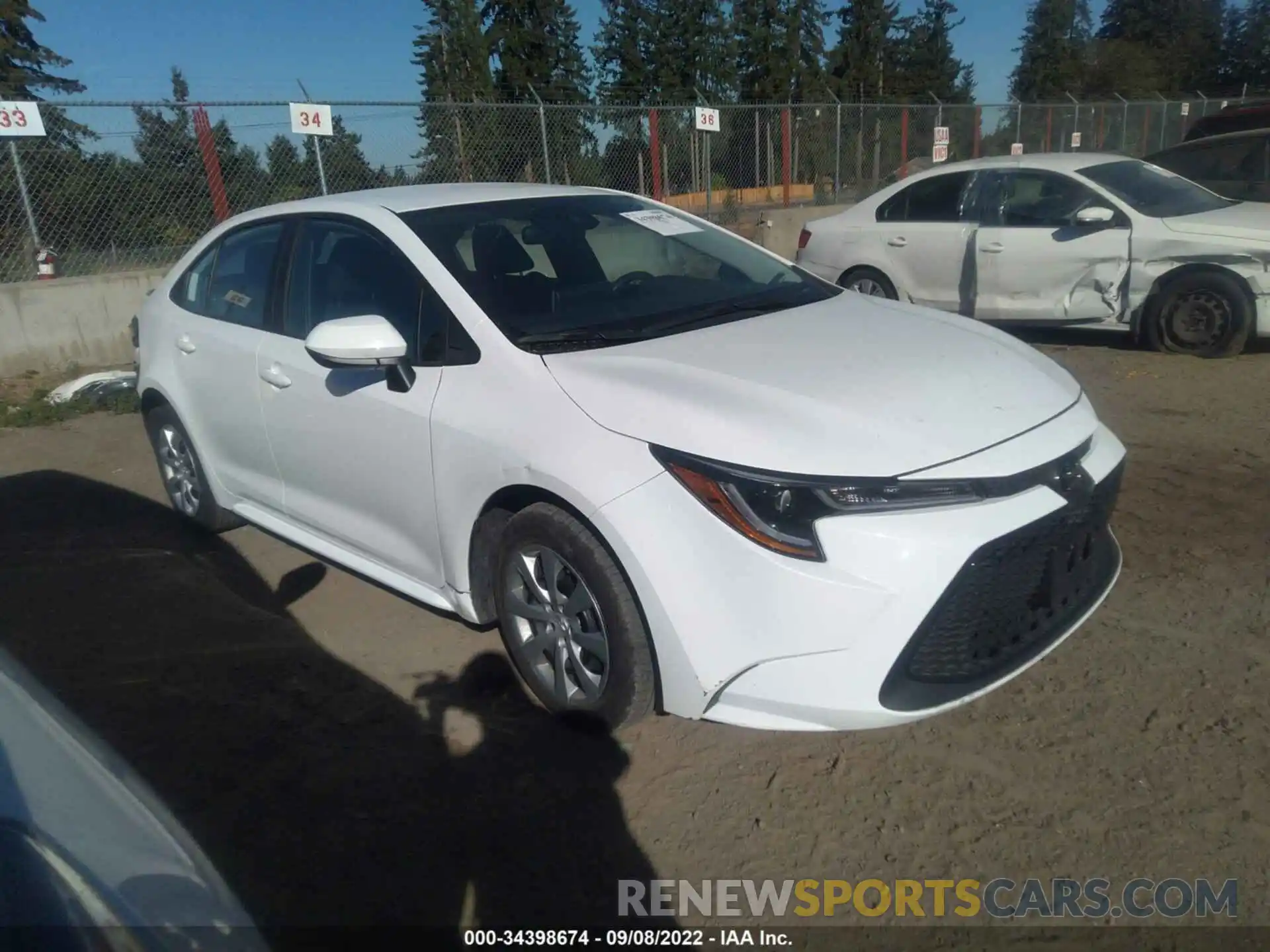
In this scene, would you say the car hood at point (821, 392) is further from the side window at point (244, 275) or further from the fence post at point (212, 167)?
the fence post at point (212, 167)

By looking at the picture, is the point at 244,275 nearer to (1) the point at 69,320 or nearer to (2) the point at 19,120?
(1) the point at 69,320

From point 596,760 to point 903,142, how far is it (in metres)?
19.6

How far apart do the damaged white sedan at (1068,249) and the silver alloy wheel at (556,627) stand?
15.1ft

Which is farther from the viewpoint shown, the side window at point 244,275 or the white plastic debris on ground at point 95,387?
the white plastic debris on ground at point 95,387

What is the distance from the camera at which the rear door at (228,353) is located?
4203mm

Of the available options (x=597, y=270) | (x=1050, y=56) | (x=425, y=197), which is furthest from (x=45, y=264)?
(x=1050, y=56)

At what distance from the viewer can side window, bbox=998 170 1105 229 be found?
25.2 ft

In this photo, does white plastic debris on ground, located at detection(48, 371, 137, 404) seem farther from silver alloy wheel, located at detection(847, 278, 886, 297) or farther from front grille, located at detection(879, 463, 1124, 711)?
front grille, located at detection(879, 463, 1124, 711)

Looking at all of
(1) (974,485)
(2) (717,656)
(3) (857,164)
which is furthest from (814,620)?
(3) (857,164)

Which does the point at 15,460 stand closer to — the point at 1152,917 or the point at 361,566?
the point at 361,566

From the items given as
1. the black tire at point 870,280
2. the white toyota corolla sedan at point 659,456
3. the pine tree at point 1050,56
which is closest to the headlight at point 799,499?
the white toyota corolla sedan at point 659,456

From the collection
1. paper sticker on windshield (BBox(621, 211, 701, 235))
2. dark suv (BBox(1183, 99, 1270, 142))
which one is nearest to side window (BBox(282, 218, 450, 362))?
paper sticker on windshield (BBox(621, 211, 701, 235))

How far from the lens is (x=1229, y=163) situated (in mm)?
10367

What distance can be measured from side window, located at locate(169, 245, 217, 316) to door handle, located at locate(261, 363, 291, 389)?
83 centimetres
